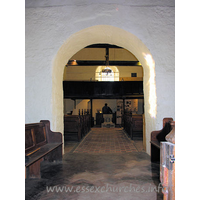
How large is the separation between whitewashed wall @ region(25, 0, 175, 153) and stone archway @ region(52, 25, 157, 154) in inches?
2.7

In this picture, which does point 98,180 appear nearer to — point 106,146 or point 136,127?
point 106,146

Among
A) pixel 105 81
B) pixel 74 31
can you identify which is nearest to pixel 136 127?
pixel 74 31

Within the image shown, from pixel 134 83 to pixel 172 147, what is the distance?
36.6 ft

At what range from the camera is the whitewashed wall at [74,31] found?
4367 mm

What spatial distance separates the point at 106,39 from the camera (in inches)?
211

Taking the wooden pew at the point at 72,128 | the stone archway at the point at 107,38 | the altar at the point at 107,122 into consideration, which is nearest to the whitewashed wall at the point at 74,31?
the stone archway at the point at 107,38

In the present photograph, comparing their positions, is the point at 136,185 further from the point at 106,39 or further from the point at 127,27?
the point at 106,39

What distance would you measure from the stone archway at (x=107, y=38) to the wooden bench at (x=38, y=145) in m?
0.30

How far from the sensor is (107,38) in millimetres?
5277

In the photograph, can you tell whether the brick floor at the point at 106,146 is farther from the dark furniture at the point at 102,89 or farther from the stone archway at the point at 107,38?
the dark furniture at the point at 102,89

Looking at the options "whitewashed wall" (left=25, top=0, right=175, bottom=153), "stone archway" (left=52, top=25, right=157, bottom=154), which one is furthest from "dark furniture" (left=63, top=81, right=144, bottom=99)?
"whitewashed wall" (left=25, top=0, right=175, bottom=153)

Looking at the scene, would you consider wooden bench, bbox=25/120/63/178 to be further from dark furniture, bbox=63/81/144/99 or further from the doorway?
dark furniture, bbox=63/81/144/99

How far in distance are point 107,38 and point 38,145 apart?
12.1 feet
